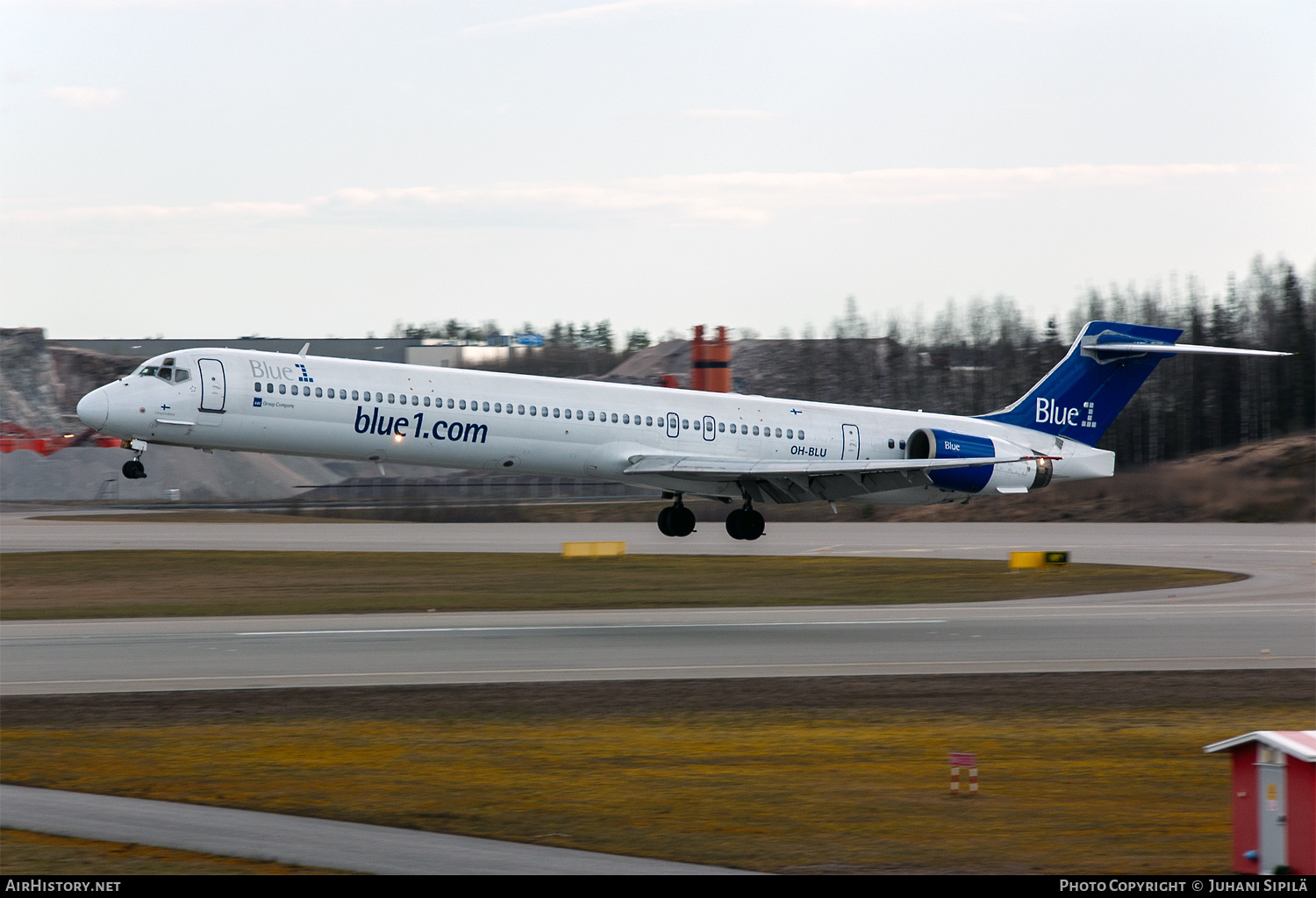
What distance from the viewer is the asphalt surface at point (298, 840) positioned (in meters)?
11.3

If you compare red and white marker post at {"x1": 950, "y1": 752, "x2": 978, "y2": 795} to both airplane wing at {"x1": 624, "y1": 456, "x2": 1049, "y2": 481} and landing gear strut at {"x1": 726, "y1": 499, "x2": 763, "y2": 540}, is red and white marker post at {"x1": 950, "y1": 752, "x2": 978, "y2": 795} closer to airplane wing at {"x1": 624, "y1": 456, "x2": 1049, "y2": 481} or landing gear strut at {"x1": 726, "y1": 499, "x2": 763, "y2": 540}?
airplane wing at {"x1": 624, "y1": 456, "x2": 1049, "y2": 481}

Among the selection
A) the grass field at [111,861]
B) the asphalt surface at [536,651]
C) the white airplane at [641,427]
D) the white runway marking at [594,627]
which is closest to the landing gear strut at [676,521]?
the white airplane at [641,427]

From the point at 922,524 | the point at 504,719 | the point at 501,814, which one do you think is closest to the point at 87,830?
the point at 501,814

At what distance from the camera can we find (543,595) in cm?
3391

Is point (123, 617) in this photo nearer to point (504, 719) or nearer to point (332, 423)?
point (332, 423)

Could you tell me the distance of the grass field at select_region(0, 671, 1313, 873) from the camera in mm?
12383

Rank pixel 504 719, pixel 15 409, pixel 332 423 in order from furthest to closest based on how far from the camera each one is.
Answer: pixel 15 409
pixel 332 423
pixel 504 719

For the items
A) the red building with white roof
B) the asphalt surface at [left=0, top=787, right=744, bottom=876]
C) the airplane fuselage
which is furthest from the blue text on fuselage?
the red building with white roof

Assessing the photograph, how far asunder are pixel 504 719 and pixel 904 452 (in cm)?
2050

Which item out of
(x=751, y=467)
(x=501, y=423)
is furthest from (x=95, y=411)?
(x=751, y=467)

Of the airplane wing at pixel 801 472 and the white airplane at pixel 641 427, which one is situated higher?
the white airplane at pixel 641 427

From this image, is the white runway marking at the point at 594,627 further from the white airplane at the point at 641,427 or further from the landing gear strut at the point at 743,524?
the landing gear strut at the point at 743,524

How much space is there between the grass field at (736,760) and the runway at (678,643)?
4.52 ft

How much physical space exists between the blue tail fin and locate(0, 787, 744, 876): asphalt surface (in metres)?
29.1
